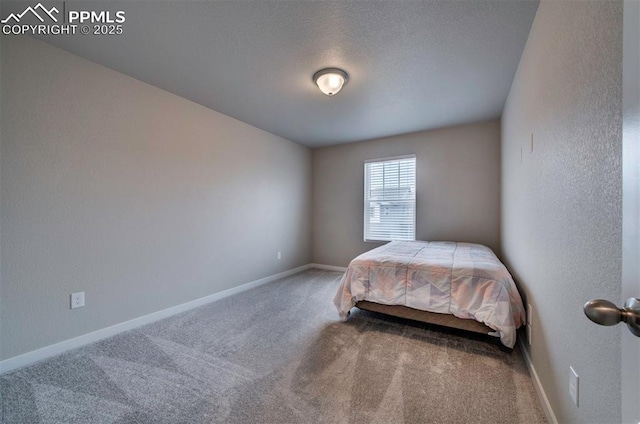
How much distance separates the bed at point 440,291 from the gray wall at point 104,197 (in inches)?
71.1

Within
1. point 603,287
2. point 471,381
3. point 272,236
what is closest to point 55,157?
point 272,236

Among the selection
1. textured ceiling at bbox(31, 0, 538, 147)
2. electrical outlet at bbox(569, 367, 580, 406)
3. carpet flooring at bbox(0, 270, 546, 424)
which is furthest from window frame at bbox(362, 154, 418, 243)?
electrical outlet at bbox(569, 367, 580, 406)

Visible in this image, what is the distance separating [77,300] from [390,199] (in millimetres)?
3930

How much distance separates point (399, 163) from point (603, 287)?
139 inches

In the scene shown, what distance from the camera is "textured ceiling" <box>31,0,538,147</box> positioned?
63.4 inches

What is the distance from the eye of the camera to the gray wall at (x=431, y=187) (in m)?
3.50

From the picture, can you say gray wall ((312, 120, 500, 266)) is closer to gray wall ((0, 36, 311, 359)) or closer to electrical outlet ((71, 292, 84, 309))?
gray wall ((0, 36, 311, 359))

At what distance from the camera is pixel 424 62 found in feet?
6.95

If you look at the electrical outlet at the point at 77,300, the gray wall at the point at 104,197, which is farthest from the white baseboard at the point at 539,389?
the electrical outlet at the point at 77,300

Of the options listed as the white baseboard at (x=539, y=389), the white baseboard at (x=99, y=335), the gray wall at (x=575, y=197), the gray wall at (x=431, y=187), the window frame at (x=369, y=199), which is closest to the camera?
the gray wall at (x=575, y=197)

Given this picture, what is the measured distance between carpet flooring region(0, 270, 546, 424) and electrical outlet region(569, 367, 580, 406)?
17.2 inches

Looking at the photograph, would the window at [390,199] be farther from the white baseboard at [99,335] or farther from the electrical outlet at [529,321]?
the white baseboard at [99,335]

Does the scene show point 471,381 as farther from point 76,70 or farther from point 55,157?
point 76,70

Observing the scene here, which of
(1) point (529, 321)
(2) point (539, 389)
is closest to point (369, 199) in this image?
(1) point (529, 321)
